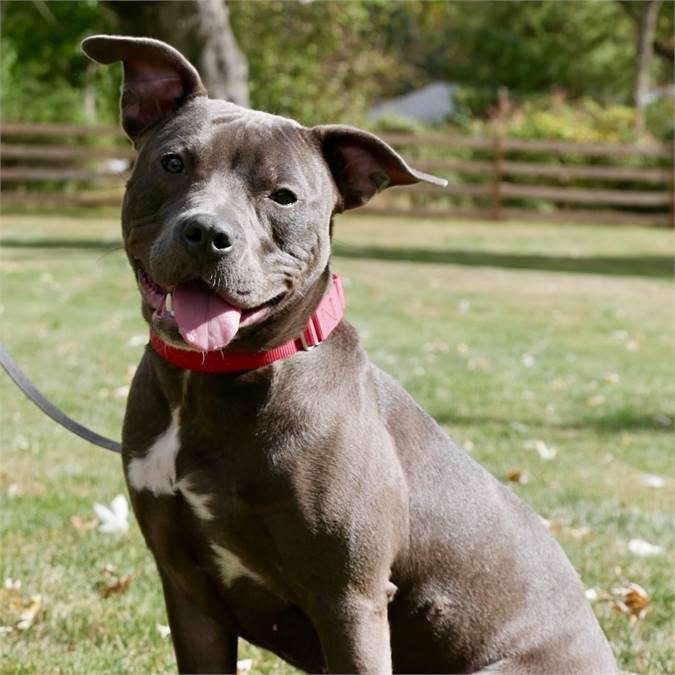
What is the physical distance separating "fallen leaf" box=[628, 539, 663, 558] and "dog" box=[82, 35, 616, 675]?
197 centimetres

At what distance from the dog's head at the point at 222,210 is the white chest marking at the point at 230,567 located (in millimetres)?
513

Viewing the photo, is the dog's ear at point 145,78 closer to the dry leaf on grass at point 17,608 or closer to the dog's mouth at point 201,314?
the dog's mouth at point 201,314

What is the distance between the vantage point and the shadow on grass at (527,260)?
1619cm

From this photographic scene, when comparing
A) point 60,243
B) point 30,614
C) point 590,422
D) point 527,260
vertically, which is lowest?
point 527,260

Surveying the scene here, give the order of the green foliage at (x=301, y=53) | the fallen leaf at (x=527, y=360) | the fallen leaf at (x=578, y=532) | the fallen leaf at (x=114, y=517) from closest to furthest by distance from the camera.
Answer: the fallen leaf at (x=114, y=517) < the fallen leaf at (x=578, y=532) < the fallen leaf at (x=527, y=360) < the green foliage at (x=301, y=53)

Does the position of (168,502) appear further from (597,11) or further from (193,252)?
(597,11)

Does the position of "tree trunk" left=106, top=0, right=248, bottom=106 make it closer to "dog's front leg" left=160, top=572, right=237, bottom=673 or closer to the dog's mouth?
"dog's front leg" left=160, top=572, right=237, bottom=673

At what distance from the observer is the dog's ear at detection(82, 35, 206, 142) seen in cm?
307

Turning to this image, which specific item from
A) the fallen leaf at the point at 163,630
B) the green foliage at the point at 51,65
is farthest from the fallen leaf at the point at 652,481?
the green foliage at the point at 51,65

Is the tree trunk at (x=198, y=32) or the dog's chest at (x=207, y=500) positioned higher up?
the dog's chest at (x=207, y=500)

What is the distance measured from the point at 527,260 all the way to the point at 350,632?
47.9 ft

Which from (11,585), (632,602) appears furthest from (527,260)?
(11,585)

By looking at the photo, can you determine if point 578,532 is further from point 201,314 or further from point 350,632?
point 201,314

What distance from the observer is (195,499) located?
287 centimetres
